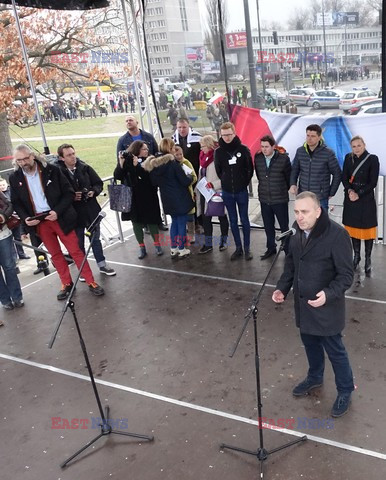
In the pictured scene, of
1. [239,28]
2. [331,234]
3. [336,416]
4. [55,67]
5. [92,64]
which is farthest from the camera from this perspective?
[92,64]

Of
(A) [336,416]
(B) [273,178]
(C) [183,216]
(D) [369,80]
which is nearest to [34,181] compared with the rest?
(C) [183,216]

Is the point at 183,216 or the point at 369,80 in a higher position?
the point at 369,80

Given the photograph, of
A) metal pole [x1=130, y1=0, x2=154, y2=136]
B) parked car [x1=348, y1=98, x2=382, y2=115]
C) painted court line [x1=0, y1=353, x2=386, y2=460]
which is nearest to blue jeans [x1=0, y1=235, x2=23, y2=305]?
painted court line [x1=0, y1=353, x2=386, y2=460]

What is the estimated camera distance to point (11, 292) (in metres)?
4.80

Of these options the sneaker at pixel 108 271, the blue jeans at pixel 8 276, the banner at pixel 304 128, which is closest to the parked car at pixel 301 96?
the banner at pixel 304 128

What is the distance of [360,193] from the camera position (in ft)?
14.3

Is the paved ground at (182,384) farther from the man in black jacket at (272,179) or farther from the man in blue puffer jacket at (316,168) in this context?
the man in blue puffer jacket at (316,168)

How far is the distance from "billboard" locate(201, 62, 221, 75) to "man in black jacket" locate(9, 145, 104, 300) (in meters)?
3.01

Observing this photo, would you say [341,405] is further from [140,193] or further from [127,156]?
[127,156]

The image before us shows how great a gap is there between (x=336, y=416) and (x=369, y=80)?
3.88m

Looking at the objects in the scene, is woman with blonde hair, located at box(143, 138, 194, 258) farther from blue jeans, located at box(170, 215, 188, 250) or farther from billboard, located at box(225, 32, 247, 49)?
billboard, located at box(225, 32, 247, 49)

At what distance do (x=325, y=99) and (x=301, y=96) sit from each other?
31 cm

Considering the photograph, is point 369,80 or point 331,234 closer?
point 331,234

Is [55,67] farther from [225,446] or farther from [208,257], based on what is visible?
[225,446]
